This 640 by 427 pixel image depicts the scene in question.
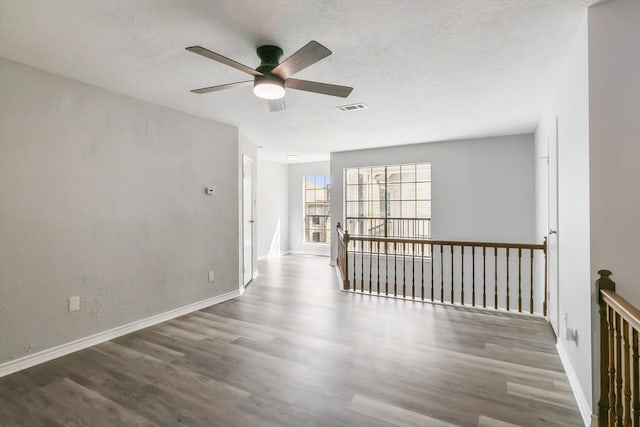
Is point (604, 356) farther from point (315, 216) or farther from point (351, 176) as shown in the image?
point (315, 216)

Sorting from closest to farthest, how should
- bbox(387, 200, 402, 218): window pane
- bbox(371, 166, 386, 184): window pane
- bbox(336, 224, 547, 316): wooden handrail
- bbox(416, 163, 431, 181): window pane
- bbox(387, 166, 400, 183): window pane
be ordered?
bbox(336, 224, 547, 316): wooden handrail
bbox(416, 163, 431, 181): window pane
bbox(387, 166, 400, 183): window pane
bbox(387, 200, 402, 218): window pane
bbox(371, 166, 386, 184): window pane

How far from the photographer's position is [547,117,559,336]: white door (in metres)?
3.00

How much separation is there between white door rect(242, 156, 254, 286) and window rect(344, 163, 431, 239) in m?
2.32

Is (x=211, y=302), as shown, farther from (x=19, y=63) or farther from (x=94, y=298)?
(x=19, y=63)

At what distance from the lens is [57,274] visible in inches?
112

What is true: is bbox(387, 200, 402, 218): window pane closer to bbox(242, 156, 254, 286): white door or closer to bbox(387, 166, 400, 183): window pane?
bbox(387, 166, 400, 183): window pane

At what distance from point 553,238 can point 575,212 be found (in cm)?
117

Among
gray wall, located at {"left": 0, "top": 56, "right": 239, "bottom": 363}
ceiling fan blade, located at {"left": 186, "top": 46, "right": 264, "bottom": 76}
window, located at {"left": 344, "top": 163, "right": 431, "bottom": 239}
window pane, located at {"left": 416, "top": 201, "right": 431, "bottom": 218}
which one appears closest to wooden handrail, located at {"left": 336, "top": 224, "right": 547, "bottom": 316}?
window, located at {"left": 344, "top": 163, "right": 431, "bottom": 239}

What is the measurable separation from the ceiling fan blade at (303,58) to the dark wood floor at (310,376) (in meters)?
2.19

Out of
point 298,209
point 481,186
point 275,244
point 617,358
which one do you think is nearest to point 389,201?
point 481,186

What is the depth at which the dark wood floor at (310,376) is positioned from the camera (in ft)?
6.50

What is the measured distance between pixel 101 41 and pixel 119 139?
49.6 inches

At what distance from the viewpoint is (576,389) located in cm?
214

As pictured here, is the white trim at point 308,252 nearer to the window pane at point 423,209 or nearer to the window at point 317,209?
the window at point 317,209
